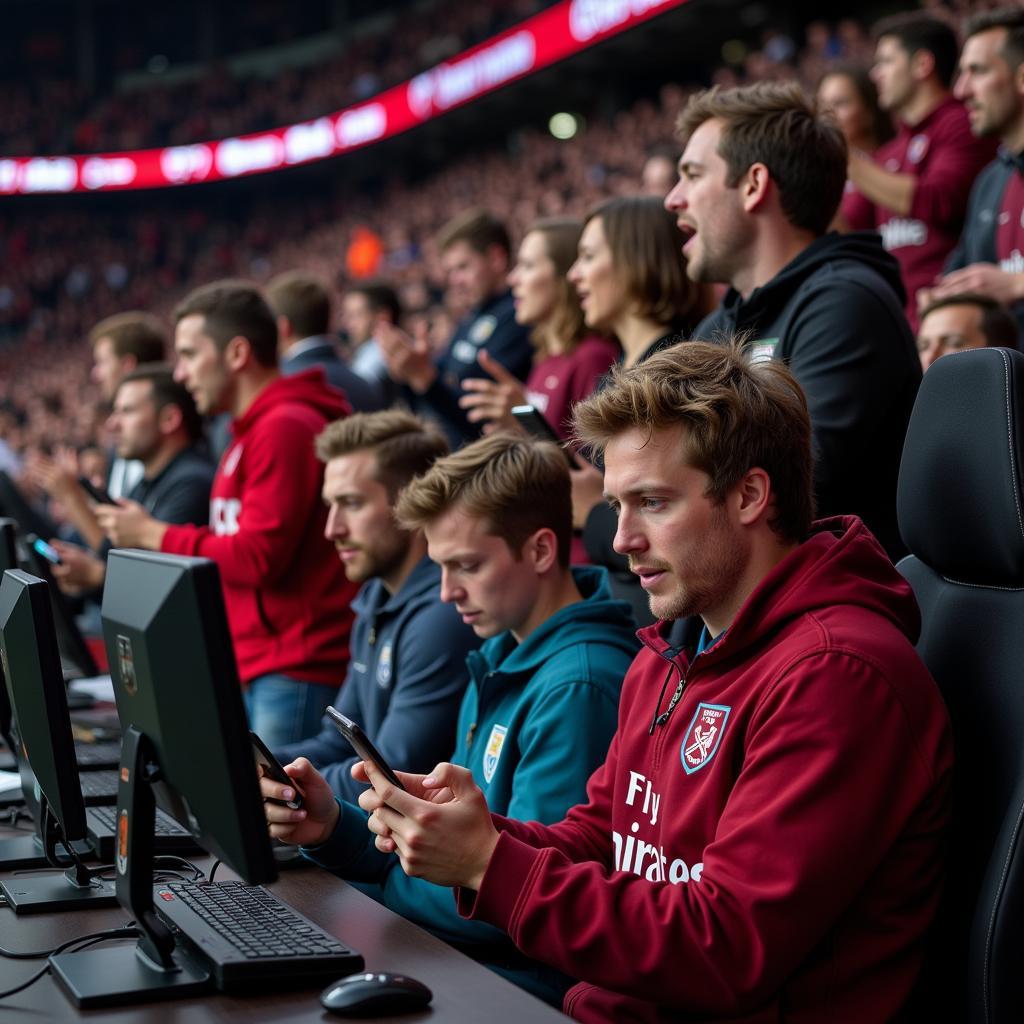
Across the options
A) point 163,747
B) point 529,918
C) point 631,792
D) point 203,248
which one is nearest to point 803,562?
point 631,792

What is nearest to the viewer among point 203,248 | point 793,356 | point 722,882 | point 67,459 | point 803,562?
point 722,882

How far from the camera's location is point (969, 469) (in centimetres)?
148

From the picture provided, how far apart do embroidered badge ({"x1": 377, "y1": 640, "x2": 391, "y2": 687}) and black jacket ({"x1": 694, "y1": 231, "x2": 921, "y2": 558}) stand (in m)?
0.88

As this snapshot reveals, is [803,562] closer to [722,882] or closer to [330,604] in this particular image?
[722,882]

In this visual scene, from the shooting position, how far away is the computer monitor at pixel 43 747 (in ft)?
5.11

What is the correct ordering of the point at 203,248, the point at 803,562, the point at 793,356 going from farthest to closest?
the point at 203,248, the point at 793,356, the point at 803,562

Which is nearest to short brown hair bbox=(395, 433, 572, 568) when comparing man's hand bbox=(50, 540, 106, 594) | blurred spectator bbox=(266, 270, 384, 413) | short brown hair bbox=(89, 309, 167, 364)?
man's hand bbox=(50, 540, 106, 594)

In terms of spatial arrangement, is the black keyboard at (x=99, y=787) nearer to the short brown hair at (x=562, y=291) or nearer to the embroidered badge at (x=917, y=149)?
the short brown hair at (x=562, y=291)

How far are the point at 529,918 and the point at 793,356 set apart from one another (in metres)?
1.17

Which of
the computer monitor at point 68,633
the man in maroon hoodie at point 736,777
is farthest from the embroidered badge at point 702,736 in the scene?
the computer monitor at point 68,633

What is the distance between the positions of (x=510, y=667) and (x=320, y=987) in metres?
0.80

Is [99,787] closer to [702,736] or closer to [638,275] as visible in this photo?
[702,736]

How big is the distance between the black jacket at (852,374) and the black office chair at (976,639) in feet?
1.69

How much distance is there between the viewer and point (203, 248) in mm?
20328
